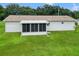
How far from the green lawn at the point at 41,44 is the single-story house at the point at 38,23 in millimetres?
183

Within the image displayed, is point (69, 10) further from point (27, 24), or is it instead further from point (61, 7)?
point (27, 24)

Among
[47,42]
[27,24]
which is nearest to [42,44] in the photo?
[47,42]

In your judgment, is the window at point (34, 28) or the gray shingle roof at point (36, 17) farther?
the window at point (34, 28)

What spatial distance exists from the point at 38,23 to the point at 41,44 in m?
0.74

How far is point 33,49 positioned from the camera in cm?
940

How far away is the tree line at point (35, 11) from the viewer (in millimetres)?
9383

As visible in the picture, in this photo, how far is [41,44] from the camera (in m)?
9.47

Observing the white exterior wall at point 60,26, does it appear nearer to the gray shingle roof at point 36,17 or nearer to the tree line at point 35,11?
the gray shingle roof at point 36,17

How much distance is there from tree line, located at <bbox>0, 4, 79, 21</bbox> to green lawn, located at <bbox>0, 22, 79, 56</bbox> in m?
0.38

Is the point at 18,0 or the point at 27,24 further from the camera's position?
the point at 27,24

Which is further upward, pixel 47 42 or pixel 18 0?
pixel 18 0

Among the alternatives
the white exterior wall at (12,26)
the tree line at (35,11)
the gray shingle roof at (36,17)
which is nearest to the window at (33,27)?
the white exterior wall at (12,26)

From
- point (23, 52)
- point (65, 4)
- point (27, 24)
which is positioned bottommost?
point (23, 52)

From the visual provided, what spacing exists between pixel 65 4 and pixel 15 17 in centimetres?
155
